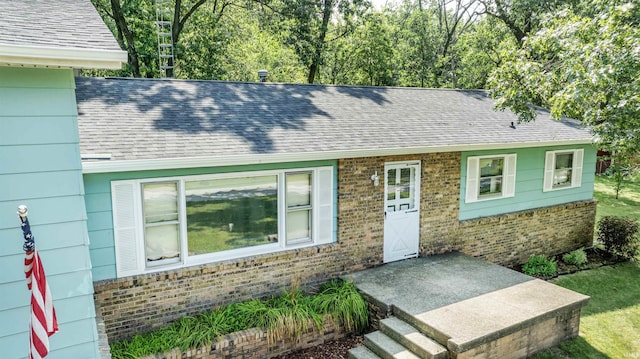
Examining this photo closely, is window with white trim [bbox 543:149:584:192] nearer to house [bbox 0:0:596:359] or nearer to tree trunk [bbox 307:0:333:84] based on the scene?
house [bbox 0:0:596:359]

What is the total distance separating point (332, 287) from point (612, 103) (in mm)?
5428

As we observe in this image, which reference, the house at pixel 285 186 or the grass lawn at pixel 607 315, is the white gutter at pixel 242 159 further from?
the grass lawn at pixel 607 315

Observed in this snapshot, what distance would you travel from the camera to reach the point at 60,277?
4.30 m

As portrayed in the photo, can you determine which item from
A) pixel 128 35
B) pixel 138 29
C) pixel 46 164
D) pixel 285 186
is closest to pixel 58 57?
pixel 46 164

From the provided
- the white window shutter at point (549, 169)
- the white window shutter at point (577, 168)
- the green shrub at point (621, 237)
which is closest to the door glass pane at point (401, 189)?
the white window shutter at point (549, 169)

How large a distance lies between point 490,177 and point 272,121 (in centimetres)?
538

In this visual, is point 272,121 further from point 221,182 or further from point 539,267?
point 539,267

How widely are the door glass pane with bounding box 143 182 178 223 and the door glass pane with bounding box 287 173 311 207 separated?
1.98 metres

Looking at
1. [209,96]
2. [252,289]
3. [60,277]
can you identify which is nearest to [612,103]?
[252,289]

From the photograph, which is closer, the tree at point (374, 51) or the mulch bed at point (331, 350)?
the mulch bed at point (331, 350)

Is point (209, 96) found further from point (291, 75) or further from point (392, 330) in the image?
point (291, 75)

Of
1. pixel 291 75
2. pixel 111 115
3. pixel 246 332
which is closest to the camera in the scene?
pixel 246 332

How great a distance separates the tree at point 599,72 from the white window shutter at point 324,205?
407 cm

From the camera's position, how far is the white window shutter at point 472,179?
9711mm
